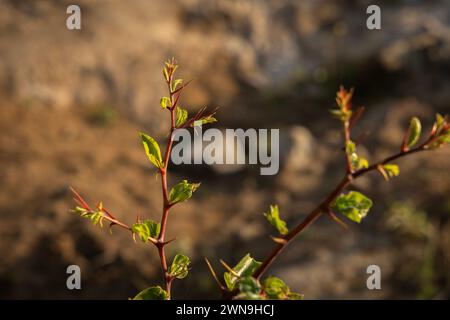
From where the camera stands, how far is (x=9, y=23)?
8688 millimetres

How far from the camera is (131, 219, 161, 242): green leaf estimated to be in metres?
1.26

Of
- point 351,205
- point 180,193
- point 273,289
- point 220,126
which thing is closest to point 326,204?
point 351,205

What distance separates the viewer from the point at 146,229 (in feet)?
4.25

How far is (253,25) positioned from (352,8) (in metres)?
1.57

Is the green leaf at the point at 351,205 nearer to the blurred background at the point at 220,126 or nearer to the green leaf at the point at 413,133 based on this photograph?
the green leaf at the point at 413,133

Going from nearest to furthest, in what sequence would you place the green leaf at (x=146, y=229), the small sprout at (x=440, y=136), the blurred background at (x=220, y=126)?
the small sprout at (x=440, y=136) → the green leaf at (x=146, y=229) → the blurred background at (x=220, y=126)

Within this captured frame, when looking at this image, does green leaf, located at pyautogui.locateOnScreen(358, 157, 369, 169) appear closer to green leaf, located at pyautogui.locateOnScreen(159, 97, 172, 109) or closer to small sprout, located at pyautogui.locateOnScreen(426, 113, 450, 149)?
small sprout, located at pyautogui.locateOnScreen(426, 113, 450, 149)

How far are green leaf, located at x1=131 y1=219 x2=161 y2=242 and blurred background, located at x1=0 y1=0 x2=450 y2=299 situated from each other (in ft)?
13.0

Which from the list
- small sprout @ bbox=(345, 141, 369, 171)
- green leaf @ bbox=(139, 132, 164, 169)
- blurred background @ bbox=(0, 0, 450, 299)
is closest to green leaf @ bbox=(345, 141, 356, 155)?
small sprout @ bbox=(345, 141, 369, 171)

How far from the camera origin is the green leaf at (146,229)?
4.12 feet

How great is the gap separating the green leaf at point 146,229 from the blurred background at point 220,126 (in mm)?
3954

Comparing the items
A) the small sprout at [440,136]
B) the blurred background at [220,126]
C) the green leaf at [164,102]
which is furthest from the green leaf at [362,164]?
the blurred background at [220,126]

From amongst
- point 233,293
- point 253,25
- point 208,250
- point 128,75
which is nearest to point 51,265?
point 208,250

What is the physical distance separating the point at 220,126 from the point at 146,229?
7010mm
